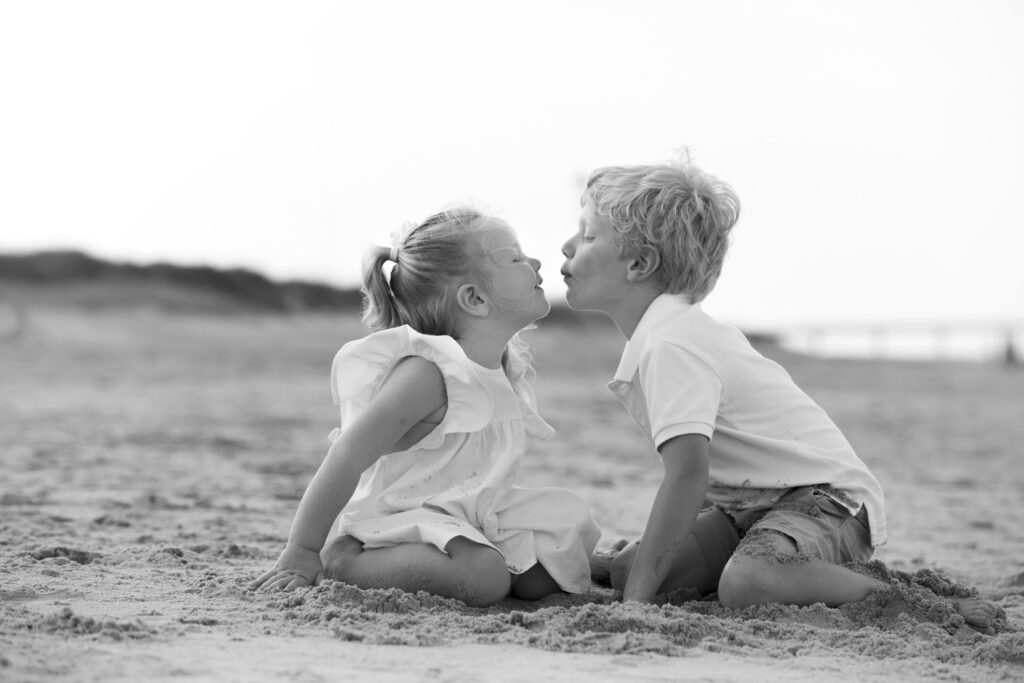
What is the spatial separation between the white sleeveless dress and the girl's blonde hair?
159 millimetres

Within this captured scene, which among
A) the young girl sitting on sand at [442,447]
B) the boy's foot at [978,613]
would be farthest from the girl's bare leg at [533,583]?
the boy's foot at [978,613]

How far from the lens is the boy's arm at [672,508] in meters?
2.79

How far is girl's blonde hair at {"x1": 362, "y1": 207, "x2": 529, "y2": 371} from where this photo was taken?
10.4 ft

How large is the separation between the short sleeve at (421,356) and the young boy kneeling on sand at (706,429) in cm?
39

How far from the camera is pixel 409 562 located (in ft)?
9.21

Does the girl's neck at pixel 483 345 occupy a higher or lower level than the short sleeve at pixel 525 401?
higher

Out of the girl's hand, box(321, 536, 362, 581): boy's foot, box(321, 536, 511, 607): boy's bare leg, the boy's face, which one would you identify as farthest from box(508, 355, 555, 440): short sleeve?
the girl's hand

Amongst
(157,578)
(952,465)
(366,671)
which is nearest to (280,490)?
(157,578)

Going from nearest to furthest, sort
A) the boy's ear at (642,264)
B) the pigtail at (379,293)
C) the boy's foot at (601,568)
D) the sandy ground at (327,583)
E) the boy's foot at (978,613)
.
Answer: the sandy ground at (327,583) → the boy's foot at (978,613) → the boy's ear at (642,264) → the pigtail at (379,293) → the boy's foot at (601,568)

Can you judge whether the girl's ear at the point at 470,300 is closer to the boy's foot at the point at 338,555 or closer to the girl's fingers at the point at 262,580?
the boy's foot at the point at 338,555

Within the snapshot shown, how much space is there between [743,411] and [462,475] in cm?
74

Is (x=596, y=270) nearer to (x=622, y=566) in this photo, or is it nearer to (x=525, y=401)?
(x=525, y=401)

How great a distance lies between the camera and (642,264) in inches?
123

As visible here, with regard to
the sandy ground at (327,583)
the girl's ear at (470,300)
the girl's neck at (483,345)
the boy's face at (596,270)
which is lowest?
the sandy ground at (327,583)
